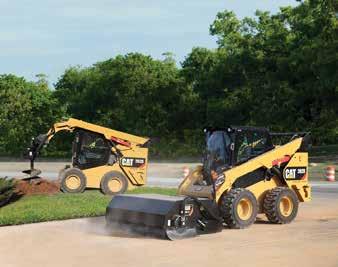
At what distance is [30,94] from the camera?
52375 mm

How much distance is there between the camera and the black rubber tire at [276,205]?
522 inches

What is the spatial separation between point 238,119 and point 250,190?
105 feet

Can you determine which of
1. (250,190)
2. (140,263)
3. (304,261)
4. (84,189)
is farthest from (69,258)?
(84,189)

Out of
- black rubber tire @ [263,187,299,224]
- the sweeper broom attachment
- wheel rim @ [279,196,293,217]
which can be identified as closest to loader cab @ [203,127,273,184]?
black rubber tire @ [263,187,299,224]

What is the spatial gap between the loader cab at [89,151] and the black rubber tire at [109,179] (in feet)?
1.59

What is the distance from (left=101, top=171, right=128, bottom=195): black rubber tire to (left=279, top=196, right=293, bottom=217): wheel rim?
7920 millimetres

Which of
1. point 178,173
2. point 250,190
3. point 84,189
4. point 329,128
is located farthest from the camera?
point 329,128

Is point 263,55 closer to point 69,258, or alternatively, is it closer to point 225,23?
point 225,23

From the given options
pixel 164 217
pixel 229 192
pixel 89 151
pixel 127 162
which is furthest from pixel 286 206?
pixel 89 151

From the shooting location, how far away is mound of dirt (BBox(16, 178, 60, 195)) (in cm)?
1856

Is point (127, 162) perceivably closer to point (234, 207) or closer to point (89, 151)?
point (89, 151)

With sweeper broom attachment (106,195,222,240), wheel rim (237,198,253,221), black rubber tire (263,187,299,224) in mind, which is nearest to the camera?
sweeper broom attachment (106,195,222,240)

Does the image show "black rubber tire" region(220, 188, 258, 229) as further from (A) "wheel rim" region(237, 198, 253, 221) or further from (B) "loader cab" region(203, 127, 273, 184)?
(B) "loader cab" region(203, 127, 273, 184)

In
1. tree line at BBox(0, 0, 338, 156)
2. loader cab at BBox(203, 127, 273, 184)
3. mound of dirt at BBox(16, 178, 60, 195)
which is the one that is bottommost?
mound of dirt at BBox(16, 178, 60, 195)
